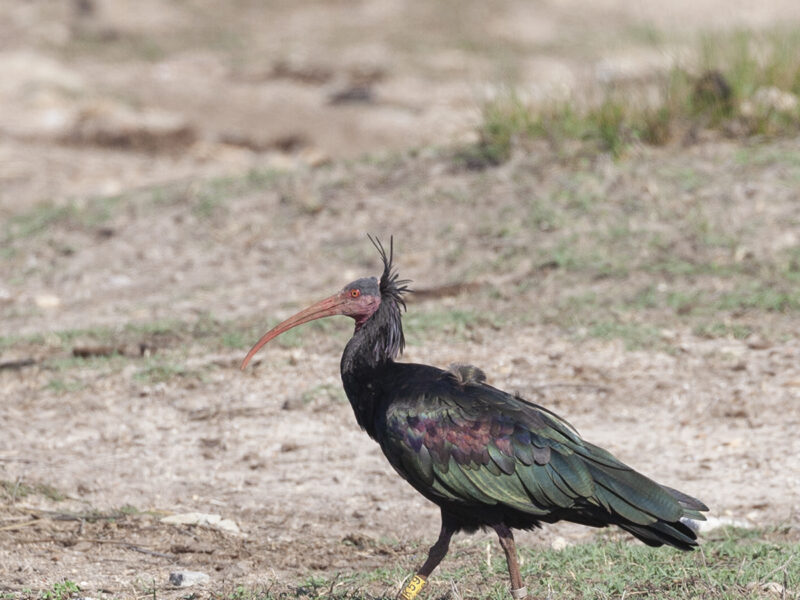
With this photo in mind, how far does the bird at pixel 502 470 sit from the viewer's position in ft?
15.5

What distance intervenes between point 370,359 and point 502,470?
88 cm

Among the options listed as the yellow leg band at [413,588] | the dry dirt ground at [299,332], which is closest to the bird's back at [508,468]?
the yellow leg band at [413,588]

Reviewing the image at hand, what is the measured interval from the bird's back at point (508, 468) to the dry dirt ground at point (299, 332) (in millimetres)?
808

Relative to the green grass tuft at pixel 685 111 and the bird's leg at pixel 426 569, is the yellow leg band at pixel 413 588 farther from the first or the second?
the green grass tuft at pixel 685 111

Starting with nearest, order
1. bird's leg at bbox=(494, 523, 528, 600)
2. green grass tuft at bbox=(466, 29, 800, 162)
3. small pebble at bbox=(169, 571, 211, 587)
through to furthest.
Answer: bird's leg at bbox=(494, 523, 528, 600) < small pebble at bbox=(169, 571, 211, 587) < green grass tuft at bbox=(466, 29, 800, 162)

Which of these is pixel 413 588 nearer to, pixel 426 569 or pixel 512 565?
pixel 426 569

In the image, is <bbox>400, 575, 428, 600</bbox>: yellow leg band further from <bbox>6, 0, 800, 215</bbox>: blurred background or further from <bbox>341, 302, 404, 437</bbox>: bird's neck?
<bbox>6, 0, 800, 215</bbox>: blurred background

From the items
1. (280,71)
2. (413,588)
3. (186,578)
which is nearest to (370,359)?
(413,588)

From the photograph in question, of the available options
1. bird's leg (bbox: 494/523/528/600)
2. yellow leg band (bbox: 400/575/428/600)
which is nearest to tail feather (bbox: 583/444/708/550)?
A: bird's leg (bbox: 494/523/528/600)

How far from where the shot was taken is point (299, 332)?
886 centimetres

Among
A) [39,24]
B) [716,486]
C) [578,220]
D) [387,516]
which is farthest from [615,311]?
[39,24]

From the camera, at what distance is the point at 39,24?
22.3m

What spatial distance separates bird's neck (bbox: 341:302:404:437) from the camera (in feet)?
17.1

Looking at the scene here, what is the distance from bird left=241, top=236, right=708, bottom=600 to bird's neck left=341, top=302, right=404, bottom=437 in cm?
6
